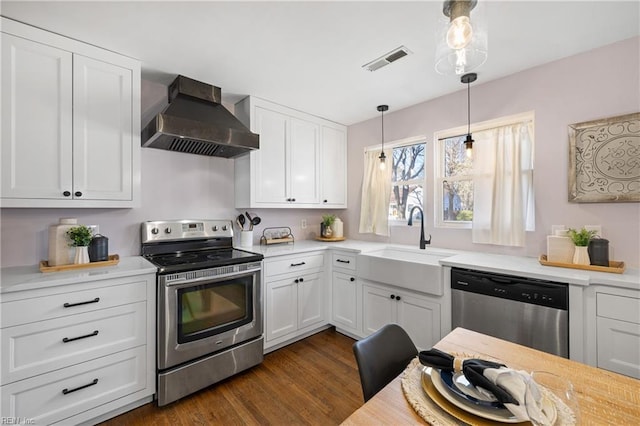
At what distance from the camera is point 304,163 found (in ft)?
10.5

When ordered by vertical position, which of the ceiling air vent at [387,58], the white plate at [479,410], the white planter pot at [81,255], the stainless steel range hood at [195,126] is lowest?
the white plate at [479,410]

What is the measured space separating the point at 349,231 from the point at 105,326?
2.74 meters

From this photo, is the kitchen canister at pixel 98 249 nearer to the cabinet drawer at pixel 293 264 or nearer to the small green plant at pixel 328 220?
the cabinet drawer at pixel 293 264

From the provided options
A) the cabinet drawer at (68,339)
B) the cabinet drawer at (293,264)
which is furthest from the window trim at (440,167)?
the cabinet drawer at (68,339)

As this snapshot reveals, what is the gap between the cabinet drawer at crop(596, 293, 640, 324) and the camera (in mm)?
1478

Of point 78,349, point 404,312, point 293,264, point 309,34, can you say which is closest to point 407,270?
point 404,312

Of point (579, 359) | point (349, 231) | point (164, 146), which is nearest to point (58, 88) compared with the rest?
point (164, 146)

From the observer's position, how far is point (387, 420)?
0.76m

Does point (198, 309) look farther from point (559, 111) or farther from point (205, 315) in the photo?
point (559, 111)

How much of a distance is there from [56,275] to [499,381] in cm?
228

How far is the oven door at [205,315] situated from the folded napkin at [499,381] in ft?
5.58

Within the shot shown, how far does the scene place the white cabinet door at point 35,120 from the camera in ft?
5.41

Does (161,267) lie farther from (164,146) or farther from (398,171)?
(398,171)

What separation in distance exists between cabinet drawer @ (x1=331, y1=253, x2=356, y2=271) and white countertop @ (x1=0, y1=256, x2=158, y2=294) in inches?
66.8
